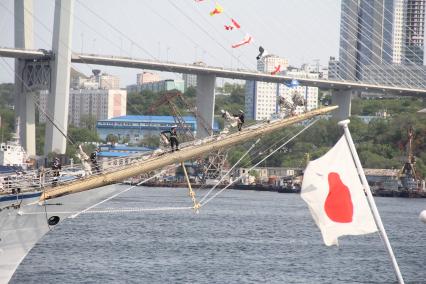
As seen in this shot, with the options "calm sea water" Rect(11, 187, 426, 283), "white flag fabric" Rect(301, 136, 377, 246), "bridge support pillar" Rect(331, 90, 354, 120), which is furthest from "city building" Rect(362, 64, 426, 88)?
"white flag fabric" Rect(301, 136, 377, 246)

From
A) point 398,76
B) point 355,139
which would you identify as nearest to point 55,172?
point 355,139

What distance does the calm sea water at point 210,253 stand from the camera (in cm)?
3080

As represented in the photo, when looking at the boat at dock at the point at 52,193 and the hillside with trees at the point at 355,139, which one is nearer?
the boat at dock at the point at 52,193

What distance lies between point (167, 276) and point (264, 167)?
103m

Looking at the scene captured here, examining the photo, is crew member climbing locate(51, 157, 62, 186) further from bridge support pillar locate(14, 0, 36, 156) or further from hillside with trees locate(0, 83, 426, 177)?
hillside with trees locate(0, 83, 426, 177)

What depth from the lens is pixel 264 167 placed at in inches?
5251

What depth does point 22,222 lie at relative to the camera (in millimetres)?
24469

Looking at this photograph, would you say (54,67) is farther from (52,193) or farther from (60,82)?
(52,193)

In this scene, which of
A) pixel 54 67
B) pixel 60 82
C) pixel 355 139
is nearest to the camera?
pixel 60 82

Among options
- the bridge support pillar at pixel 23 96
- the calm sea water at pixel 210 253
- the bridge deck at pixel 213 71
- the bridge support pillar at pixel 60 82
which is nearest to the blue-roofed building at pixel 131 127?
the bridge deck at pixel 213 71

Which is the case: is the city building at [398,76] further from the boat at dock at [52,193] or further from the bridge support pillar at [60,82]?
the boat at dock at [52,193]

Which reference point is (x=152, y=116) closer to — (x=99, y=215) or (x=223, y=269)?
(x=99, y=215)

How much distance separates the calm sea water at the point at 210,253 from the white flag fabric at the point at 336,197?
611 inches

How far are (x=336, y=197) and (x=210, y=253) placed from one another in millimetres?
24293
